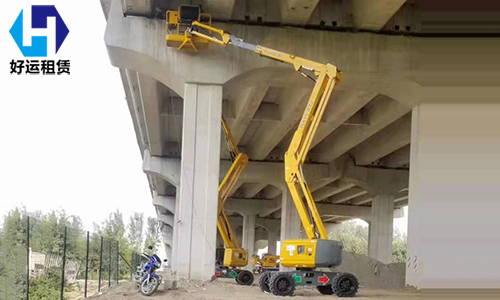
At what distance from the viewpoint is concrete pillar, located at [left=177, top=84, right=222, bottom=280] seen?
22500 mm

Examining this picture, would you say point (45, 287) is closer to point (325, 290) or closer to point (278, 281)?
point (278, 281)

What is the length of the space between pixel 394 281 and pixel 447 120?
2950cm

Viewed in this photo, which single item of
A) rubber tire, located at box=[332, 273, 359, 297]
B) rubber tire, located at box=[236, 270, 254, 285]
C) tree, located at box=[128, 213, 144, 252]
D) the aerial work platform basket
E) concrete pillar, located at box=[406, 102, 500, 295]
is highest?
the aerial work platform basket

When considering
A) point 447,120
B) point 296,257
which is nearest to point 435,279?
point 447,120

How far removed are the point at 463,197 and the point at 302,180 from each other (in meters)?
16.4

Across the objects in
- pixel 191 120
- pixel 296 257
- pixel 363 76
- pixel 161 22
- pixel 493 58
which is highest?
pixel 161 22

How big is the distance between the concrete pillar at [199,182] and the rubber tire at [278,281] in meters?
3.24

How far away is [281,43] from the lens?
77.5ft

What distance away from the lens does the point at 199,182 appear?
905 inches

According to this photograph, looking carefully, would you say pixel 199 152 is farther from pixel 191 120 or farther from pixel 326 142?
pixel 326 142

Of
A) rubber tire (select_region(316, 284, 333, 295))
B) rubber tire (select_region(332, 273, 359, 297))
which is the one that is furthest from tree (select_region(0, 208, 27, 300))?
rubber tire (select_region(332, 273, 359, 297))

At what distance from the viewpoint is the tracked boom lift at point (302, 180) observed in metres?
20.1

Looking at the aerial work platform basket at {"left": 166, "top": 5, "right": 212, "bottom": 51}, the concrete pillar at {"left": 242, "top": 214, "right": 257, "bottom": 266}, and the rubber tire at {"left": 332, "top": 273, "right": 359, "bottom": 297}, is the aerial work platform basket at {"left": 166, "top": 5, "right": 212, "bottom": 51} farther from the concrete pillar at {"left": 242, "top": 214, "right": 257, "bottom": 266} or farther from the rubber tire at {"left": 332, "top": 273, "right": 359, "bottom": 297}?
the concrete pillar at {"left": 242, "top": 214, "right": 257, "bottom": 266}

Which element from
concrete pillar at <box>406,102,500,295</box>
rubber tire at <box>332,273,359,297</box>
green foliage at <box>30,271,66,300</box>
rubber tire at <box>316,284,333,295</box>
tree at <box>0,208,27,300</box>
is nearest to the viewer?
concrete pillar at <box>406,102,500,295</box>
